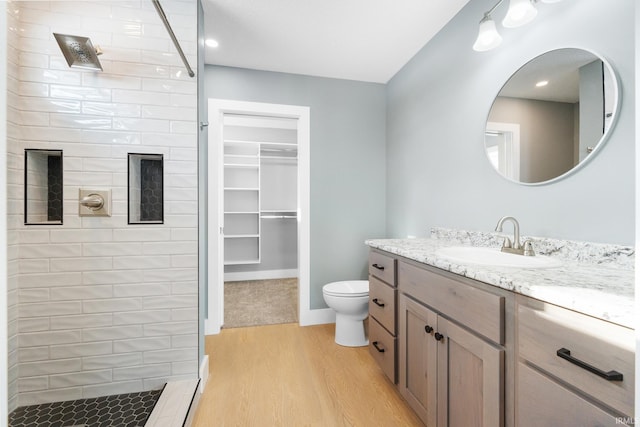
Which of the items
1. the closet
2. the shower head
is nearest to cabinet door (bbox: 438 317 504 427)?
the shower head

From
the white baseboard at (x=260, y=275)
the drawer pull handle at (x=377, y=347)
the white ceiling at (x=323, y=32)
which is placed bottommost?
the white baseboard at (x=260, y=275)

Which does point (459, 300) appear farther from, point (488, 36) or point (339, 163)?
point (339, 163)

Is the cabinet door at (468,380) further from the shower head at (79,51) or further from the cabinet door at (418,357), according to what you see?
the shower head at (79,51)

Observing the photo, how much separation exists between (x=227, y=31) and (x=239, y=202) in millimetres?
2360

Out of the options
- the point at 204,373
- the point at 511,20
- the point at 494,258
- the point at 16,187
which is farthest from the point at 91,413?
the point at 511,20

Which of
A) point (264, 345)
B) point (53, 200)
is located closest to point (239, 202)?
point (264, 345)

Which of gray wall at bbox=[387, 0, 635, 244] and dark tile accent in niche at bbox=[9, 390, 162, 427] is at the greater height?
gray wall at bbox=[387, 0, 635, 244]

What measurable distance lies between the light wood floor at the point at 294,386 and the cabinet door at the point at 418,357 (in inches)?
8.0

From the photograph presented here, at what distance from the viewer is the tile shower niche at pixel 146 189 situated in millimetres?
1540

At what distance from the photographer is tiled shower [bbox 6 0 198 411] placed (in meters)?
1.37

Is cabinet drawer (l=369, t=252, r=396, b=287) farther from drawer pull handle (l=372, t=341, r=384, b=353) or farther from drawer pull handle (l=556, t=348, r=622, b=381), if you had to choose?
drawer pull handle (l=556, t=348, r=622, b=381)

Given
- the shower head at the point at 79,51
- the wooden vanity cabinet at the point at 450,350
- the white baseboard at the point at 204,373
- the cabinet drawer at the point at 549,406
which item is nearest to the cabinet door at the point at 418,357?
the wooden vanity cabinet at the point at 450,350

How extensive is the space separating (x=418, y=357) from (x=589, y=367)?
795 millimetres

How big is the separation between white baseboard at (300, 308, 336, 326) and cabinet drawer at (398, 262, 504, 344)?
1.40 m
